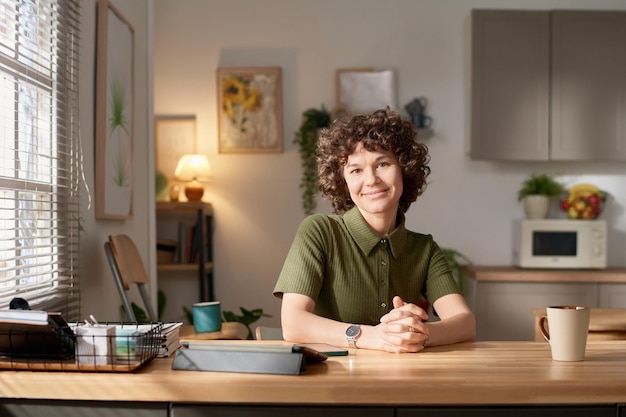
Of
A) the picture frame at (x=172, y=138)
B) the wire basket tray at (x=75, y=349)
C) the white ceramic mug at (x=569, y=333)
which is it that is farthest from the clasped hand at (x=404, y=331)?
the picture frame at (x=172, y=138)

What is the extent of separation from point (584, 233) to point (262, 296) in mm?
2091

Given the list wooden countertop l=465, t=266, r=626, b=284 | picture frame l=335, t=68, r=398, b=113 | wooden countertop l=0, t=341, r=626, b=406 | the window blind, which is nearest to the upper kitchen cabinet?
picture frame l=335, t=68, r=398, b=113

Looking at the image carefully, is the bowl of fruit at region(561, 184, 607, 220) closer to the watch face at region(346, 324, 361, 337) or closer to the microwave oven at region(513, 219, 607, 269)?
the microwave oven at region(513, 219, 607, 269)

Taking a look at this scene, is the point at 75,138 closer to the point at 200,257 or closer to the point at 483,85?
the point at 200,257

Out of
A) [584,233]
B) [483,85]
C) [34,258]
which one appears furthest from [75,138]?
[584,233]

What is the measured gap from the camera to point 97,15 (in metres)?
3.22

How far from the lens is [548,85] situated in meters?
4.70

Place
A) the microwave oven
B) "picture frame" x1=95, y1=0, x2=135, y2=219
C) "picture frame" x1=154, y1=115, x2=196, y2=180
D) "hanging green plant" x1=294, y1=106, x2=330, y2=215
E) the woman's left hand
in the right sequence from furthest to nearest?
"picture frame" x1=154, y1=115, x2=196, y2=180 < "hanging green plant" x1=294, y1=106, x2=330, y2=215 < the microwave oven < "picture frame" x1=95, y1=0, x2=135, y2=219 < the woman's left hand

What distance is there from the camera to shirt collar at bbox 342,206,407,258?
2.00 meters

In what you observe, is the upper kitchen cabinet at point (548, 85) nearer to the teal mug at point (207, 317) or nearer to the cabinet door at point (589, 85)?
the cabinet door at point (589, 85)

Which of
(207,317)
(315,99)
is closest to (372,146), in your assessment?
(207,317)

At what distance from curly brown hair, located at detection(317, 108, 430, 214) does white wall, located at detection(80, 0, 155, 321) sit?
1304 millimetres

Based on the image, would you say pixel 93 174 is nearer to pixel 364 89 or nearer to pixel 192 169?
pixel 192 169

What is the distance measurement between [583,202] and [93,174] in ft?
10.2
